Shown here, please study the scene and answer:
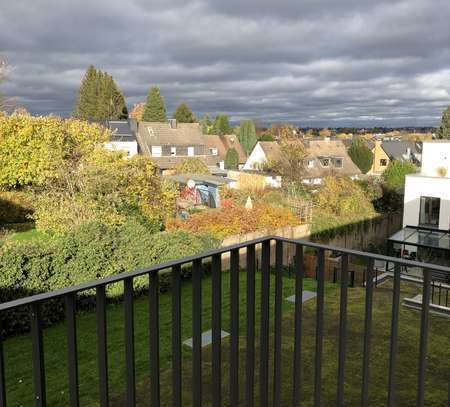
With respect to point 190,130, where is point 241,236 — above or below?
below

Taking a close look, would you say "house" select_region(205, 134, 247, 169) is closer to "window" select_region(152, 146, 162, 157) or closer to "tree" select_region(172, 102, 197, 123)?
"tree" select_region(172, 102, 197, 123)

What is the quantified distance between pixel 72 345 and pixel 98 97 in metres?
48.2

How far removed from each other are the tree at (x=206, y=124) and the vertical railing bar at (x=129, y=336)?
2299 inches

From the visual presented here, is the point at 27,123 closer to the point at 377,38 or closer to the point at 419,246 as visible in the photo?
the point at 377,38

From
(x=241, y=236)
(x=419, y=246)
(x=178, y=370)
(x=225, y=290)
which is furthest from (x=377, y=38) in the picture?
(x=178, y=370)

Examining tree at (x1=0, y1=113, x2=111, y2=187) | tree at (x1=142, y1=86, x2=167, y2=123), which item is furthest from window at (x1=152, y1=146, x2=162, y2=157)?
tree at (x1=0, y1=113, x2=111, y2=187)

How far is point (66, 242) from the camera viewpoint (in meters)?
8.18

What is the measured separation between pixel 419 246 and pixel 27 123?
16169 millimetres

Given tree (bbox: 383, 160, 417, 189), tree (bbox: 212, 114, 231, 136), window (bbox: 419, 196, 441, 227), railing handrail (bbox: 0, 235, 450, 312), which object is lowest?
window (bbox: 419, 196, 441, 227)

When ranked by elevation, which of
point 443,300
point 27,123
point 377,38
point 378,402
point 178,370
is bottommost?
point 443,300

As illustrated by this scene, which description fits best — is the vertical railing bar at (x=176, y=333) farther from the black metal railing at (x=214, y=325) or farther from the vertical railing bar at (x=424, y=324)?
the vertical railing bar at (x=424, y=324)

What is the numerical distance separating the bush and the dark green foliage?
99.0ft

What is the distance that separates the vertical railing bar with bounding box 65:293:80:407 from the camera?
1.54 m

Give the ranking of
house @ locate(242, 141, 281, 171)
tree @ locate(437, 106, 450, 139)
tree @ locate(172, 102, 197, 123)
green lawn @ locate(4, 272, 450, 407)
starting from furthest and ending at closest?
tree @ locate(172, 102, 197, 123) → tree @ locate(437, 106, 450, 139) → house @ locate(242, 141, 281, 171) → green lawn @ locate(4, 272, 450, 407)
